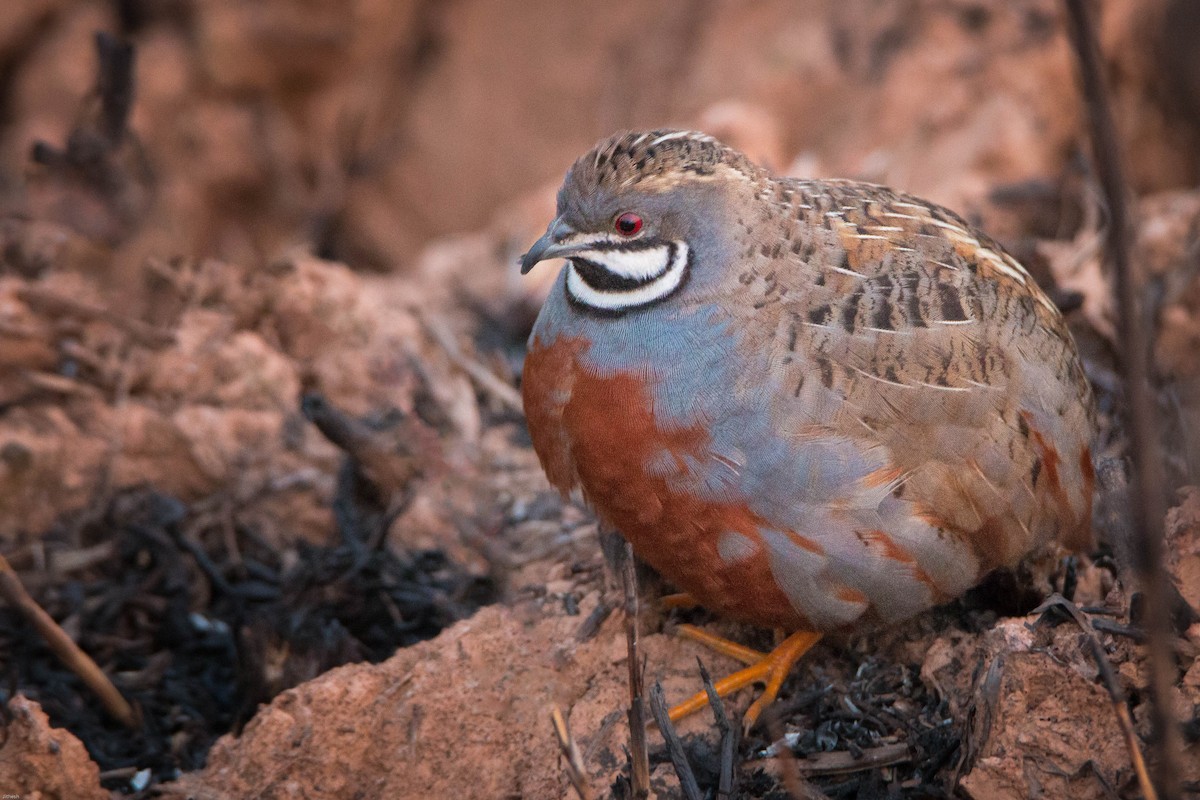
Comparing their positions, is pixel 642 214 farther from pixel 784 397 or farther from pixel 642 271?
pixel 784 397

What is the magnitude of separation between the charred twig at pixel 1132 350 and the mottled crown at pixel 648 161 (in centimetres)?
139

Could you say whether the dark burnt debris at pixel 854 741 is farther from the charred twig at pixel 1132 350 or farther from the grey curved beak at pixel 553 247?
the grey curved beak at pixel 553 247

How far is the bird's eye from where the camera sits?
10.0ft

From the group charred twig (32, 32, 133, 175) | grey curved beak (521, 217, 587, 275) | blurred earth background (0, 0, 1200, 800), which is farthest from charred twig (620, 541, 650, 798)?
charred twig (32, 32, 133, 175)

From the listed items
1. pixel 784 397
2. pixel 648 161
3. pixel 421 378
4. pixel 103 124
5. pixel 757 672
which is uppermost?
pixel 103 124

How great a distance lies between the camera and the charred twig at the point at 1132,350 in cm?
160

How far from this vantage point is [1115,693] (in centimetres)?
230

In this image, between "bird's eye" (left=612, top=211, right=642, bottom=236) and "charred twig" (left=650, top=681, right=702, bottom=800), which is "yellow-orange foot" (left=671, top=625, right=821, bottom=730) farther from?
"bird's eye" (left=612, top=211, right=642, bottom=236)

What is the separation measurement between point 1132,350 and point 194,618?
3262 millimetres

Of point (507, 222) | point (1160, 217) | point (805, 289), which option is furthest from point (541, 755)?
point (1160, 217)

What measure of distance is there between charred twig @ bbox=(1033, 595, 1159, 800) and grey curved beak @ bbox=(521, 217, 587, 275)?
1.59 m

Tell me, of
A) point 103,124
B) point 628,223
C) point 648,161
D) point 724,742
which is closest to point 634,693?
point 724,742

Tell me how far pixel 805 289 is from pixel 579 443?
0.74 metres

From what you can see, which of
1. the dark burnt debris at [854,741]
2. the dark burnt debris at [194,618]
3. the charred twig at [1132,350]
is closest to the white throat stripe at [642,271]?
the dark burnt debris at [854,741]
